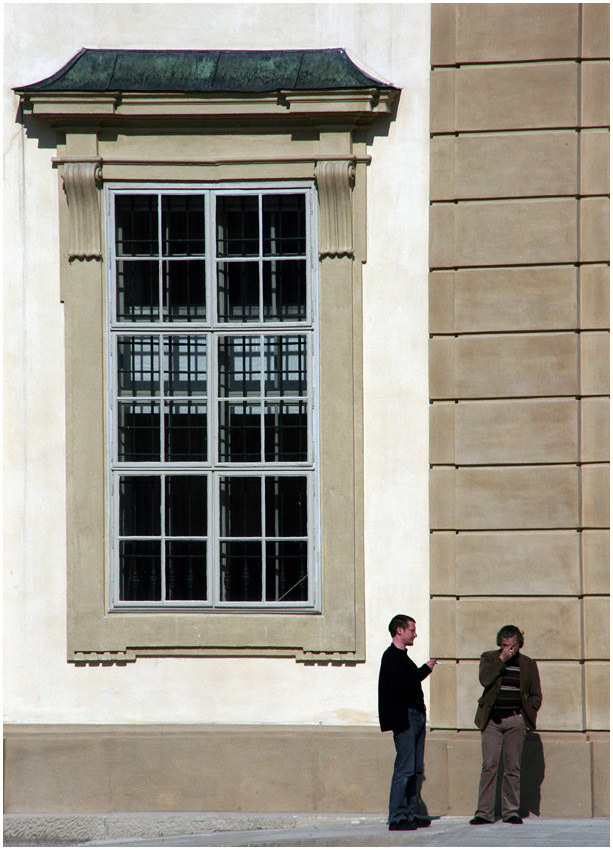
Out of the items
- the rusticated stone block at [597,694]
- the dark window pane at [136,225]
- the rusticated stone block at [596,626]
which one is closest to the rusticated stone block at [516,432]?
the rusticated stone block at [596,626]

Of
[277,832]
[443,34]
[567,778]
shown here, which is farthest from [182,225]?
[567,778]

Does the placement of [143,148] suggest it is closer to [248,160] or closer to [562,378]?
[248,160]

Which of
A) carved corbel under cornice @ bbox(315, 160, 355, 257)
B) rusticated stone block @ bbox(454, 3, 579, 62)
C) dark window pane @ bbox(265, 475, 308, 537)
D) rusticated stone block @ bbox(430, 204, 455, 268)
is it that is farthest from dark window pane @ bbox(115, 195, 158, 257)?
rusticated stone block @ bbox(454, 3, 579, 62)

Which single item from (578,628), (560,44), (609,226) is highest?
(560,44)

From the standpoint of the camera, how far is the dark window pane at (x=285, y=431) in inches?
366

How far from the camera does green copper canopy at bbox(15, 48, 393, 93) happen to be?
902cm

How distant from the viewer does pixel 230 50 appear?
923 cm

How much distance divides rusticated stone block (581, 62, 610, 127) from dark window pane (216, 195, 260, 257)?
8.70 ft

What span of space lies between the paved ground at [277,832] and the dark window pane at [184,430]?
2.78m

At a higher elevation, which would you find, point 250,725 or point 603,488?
point 603,488

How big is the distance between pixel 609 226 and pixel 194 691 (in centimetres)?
475

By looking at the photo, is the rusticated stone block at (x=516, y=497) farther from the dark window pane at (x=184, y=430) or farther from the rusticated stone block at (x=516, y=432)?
the dark window pane at (x=184, y=430)

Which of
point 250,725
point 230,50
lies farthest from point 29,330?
point 250,725

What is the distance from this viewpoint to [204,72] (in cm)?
915
